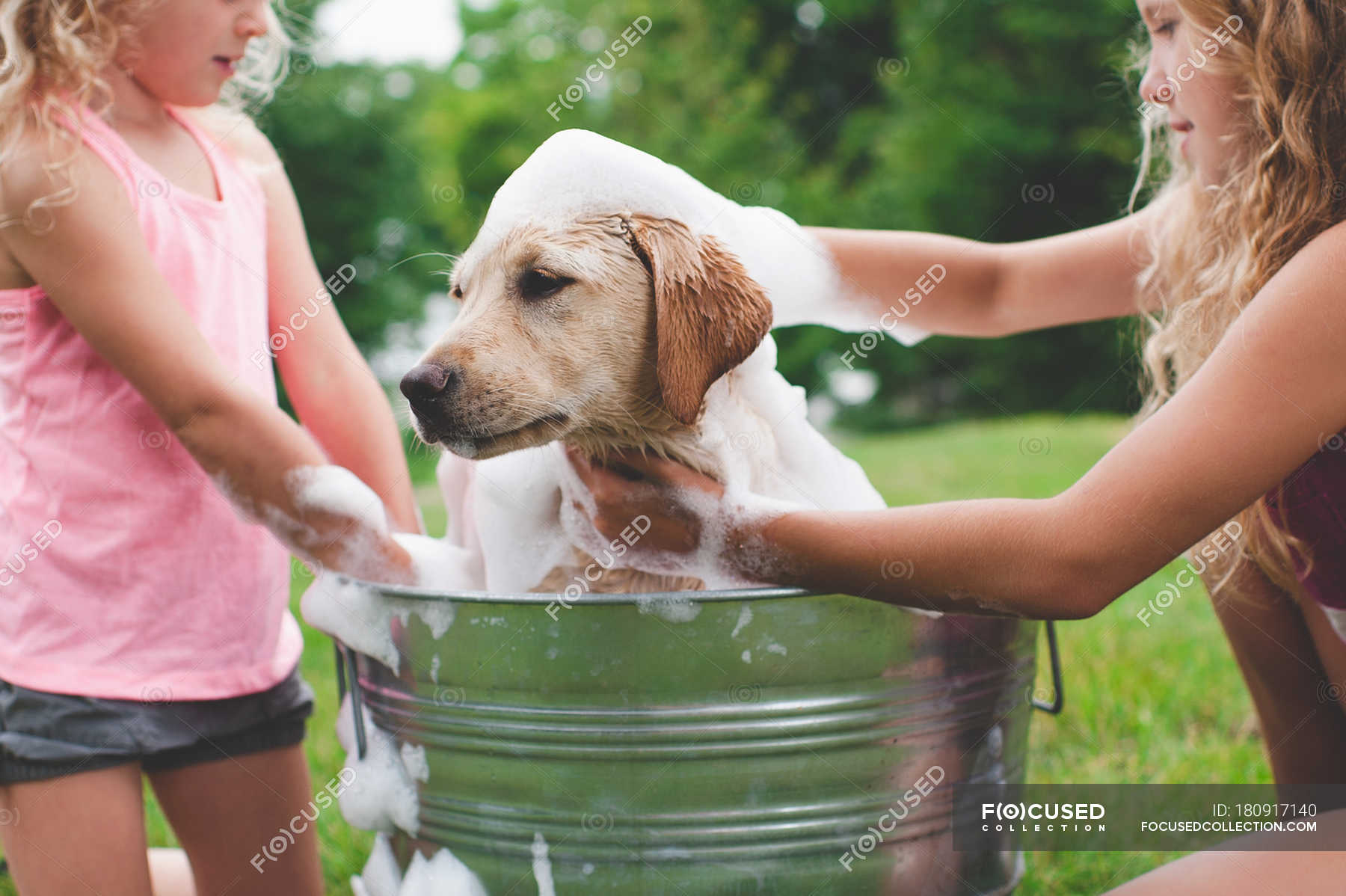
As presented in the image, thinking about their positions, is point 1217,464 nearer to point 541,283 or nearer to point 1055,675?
point 1055,675

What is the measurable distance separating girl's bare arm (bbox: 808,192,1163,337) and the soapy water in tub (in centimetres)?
7

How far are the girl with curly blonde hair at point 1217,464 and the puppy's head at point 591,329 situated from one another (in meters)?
0.16

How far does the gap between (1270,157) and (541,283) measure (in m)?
1.20

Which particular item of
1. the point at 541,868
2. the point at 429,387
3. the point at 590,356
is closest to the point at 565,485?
the point at 590,356

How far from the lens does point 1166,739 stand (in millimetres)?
3254

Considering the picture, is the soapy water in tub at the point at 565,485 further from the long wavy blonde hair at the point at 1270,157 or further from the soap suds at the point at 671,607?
the long wavy blonde hair at the point at 1270,157

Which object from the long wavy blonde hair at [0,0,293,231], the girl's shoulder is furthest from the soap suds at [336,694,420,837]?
the girl's shoulder

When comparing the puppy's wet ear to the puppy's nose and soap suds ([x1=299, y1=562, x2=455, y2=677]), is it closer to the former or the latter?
the puppy's nose

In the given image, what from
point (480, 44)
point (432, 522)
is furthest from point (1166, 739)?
point (480, 44)

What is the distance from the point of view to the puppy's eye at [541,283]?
6.31ft

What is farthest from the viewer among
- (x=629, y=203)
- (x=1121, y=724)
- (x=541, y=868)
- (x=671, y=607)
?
(x=1121, y=724)

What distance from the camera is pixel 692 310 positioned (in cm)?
193

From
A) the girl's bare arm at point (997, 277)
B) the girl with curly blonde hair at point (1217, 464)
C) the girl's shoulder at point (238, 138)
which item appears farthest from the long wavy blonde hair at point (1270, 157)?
the girl's shoulder at point (238, 138)

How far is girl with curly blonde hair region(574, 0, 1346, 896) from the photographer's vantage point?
1679 millimetres
